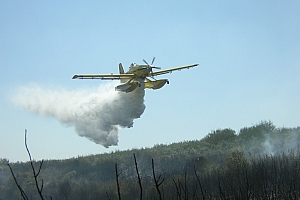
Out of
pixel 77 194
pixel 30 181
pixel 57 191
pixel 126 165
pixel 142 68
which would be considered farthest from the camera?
pixel 126 165

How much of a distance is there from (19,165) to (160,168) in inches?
1388


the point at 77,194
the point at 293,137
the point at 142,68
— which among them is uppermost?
the point at 142,68

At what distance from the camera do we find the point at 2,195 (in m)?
75.8

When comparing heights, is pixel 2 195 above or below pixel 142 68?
below

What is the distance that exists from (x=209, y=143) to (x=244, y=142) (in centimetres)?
824

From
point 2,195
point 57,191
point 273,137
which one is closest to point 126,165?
point 57,191

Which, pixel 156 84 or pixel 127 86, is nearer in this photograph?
pixel 127 86

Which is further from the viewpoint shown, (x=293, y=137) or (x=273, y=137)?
(x=273, y=137)

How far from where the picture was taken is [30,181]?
78250 mm

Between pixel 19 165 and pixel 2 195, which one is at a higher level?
pixel 19 165

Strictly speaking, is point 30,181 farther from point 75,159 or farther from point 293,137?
point 293,137

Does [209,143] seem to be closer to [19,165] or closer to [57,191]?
[57,191]

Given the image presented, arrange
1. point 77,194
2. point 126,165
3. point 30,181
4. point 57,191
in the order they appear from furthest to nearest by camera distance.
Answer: point 126,165 → point 30,181 → point 57,191 → point 77,194

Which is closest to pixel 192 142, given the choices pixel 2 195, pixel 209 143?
pixel 209 143
